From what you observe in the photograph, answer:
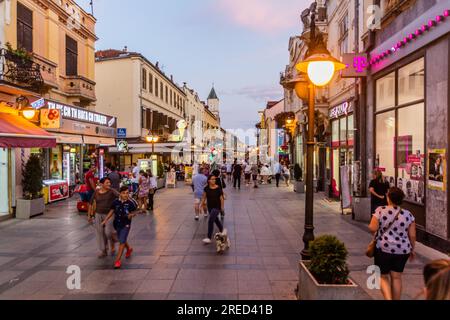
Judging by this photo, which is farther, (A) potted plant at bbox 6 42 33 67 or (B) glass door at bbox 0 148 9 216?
(B) glass door at bbox 0 148 9 216

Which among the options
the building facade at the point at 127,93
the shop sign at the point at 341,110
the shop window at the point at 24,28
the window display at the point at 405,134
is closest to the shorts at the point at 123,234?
the window display at the point at 405,134

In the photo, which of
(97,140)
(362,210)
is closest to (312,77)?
(362,210)

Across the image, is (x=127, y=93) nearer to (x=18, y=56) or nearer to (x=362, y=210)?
(x=18, y=56)

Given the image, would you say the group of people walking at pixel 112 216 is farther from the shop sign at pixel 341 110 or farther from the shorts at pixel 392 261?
the shop sign at pixel 341 110

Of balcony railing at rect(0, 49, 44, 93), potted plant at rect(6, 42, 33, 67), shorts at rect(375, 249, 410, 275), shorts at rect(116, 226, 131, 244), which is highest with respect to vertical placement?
potted plant at rect(6, 42, 33, 67)

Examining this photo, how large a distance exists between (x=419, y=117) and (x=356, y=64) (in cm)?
399

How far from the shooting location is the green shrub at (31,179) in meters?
13.6

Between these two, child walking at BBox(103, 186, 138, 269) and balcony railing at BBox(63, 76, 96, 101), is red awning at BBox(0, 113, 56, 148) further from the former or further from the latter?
balcony railing at BBox(63, 76, 96, 101)

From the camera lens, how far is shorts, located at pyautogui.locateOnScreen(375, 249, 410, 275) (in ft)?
16.5

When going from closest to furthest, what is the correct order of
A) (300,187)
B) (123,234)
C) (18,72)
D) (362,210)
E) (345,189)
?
1. (123,234)
2. (362,210)
3. (18,72)
4. (345,189)
5. (300,187)

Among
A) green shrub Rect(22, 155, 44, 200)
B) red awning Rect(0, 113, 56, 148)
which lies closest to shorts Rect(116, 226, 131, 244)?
red awning Rect(0, 113, 56, 148)

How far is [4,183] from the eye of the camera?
Answer: 13406 millimetres

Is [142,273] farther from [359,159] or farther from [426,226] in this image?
[359,159]
